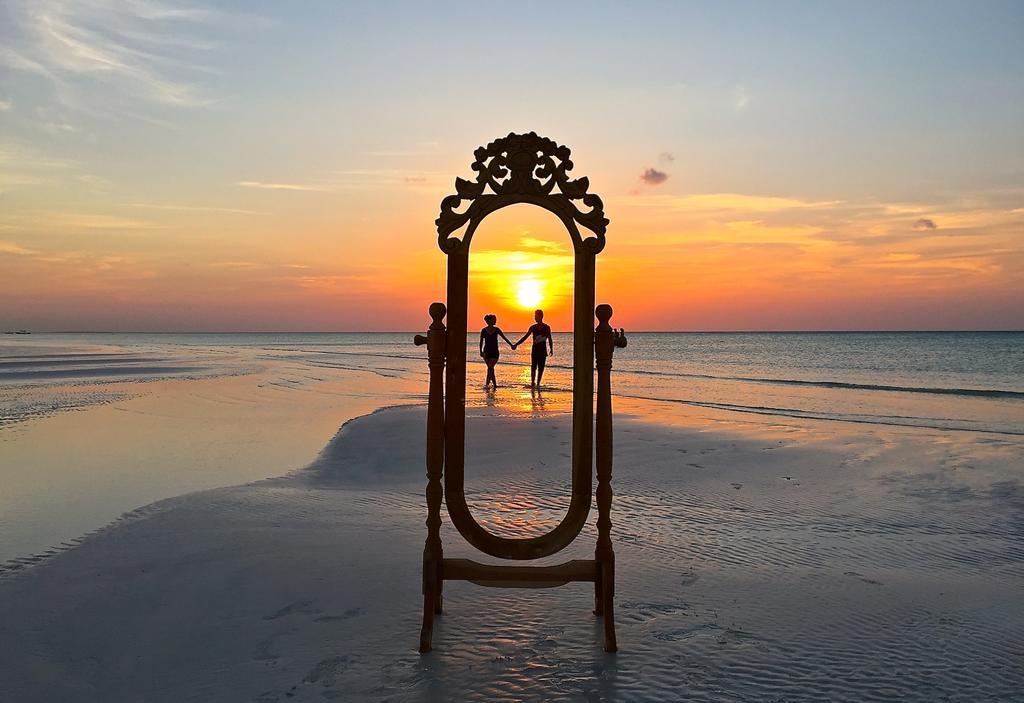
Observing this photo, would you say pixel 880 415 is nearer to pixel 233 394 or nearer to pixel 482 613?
pixel 482 613

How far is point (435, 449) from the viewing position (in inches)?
161

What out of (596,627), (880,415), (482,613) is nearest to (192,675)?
(482,613)

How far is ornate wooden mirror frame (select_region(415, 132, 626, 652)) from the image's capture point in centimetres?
400

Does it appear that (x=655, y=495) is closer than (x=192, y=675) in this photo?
No

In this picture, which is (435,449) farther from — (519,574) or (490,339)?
(490,339)

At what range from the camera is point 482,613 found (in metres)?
4.22

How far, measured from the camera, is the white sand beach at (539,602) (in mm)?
3377

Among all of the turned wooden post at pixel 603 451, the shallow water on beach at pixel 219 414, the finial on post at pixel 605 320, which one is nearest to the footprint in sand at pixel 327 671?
the turned wooden post at pixel 603 451

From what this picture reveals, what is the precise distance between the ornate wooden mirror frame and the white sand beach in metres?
0.35

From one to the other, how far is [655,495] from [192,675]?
4911mm

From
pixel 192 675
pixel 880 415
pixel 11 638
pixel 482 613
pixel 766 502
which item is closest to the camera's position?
pixel 192 675

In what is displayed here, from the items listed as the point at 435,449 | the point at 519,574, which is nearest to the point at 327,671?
the point at 519,574

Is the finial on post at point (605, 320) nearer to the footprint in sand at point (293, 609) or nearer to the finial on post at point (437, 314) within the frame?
the finial on post at point (437, 314)

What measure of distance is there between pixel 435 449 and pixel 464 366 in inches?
21.0
